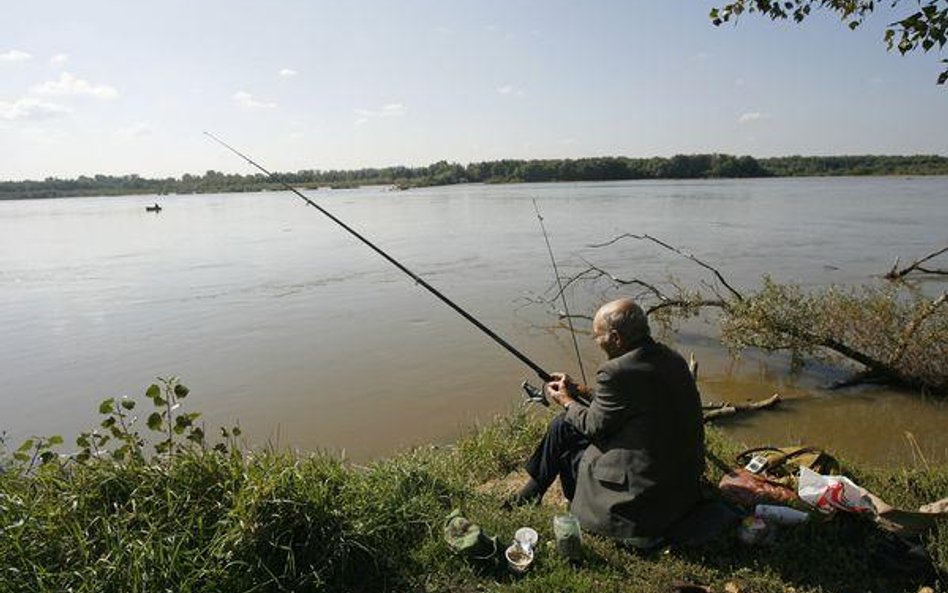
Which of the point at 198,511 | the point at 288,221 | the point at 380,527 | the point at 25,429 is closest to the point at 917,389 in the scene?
the point at 380,527

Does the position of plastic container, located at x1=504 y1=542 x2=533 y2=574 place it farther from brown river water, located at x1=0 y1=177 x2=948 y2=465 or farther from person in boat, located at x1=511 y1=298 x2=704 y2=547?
brown river water, located at x1=0 y1=177 x2=948 y2=465

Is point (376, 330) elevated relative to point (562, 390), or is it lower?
lower

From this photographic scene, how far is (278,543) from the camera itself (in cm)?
356

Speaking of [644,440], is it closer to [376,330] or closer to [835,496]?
[835,496]

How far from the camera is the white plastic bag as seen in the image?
3988 millimetres

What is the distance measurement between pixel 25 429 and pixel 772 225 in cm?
2504

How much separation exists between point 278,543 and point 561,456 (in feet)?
6.20

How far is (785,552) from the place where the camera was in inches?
150

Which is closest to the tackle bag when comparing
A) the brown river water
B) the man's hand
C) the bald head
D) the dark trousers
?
the dark trousers

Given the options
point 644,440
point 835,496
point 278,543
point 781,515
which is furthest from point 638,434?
point 278,543

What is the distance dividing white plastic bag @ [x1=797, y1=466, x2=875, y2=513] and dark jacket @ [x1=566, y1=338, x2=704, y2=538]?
775 millimetres

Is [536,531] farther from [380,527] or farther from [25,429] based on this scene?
[25,429]

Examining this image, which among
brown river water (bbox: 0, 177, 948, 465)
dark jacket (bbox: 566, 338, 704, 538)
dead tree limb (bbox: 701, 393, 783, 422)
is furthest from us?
brown river water (bbox: 0, 177, 948, 465)

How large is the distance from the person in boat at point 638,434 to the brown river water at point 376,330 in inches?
147
